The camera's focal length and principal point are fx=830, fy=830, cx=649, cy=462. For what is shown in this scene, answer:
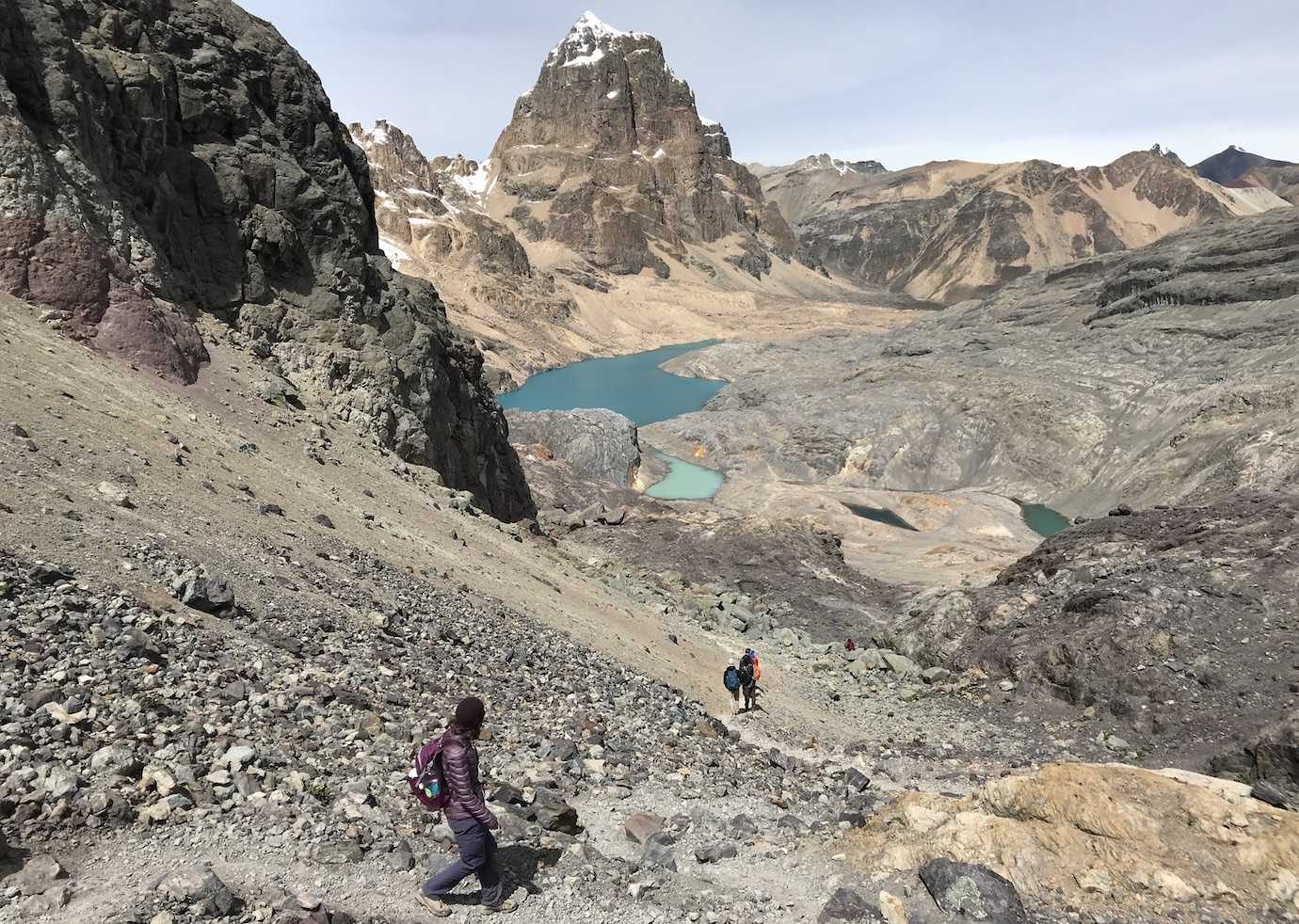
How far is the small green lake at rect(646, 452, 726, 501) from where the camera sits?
203ft

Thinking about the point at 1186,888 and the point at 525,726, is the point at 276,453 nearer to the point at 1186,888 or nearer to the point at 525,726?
the point at 525,726

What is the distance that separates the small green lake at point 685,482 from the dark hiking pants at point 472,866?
52.7 metres

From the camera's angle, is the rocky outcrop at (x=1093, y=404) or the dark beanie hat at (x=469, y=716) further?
the rocky outcrop at (x=1093, y=404)

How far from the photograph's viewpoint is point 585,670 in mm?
14008

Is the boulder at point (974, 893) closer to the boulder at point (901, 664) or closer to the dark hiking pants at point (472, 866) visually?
the dark hiking pants at point (472, 866)

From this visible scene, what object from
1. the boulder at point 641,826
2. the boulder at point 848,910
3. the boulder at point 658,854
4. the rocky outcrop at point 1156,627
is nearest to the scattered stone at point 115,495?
the boulder at point 641,826

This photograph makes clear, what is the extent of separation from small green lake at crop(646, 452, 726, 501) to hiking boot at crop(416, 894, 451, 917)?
174 feet

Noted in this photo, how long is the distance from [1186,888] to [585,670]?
903 cm

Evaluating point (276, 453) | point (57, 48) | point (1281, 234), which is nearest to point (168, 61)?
point (57, 48)

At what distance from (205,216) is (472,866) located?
21.3 metres

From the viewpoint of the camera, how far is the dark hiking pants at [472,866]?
636 cm

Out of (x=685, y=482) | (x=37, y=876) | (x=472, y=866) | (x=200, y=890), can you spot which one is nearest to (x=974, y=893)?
(x=472, y=866)

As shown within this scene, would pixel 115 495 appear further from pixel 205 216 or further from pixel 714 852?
pixel 205 216

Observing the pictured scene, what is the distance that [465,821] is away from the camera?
6.46 m
